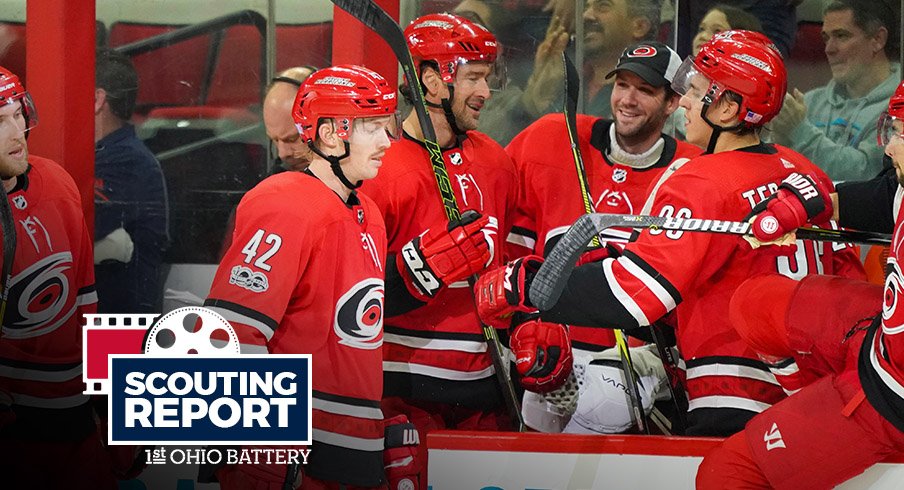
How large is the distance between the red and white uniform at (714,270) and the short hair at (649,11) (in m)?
0.47

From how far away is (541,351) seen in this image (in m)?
A: 2.89

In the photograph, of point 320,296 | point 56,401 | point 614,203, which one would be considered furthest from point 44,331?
point 614,203

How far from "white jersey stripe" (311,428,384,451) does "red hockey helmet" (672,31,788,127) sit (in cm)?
108

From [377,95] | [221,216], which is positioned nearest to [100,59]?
[221,216]

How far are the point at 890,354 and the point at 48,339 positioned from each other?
1.75 m

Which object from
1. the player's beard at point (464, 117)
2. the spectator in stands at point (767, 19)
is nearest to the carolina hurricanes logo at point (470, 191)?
the player's beard at point (464, 117)

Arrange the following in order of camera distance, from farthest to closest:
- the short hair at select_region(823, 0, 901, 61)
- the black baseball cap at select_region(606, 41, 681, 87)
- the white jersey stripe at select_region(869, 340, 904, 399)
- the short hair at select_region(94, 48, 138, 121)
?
the short hair at select_region(823, 0, 901, 61), the black baseball cap at select_region(606, 41, 681, 87), the short hair at select_region(94, 48, 138, 121), the white jersey stripe at select_region(869, 340, 904, 399)

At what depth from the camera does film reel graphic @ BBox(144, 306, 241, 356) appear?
101 inches

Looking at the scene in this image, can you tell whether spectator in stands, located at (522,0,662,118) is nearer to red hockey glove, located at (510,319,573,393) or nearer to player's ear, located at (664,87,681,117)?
player's ear, located at (664,87,681,117)

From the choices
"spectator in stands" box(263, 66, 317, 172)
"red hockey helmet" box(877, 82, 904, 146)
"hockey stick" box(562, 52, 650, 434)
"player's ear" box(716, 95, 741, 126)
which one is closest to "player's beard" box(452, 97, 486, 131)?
"hockey stick" box(562, 52, 650, 434)

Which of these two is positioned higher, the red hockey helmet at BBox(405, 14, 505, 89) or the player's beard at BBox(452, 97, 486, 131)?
the red hockey helmet at BBox(405, 14, 505, 89)

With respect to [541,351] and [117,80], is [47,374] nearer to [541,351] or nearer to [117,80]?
[117,80]

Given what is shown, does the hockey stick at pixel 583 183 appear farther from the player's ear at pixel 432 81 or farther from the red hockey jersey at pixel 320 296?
the red hockey jersey at pixel 320 296

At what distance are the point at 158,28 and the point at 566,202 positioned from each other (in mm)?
1067
